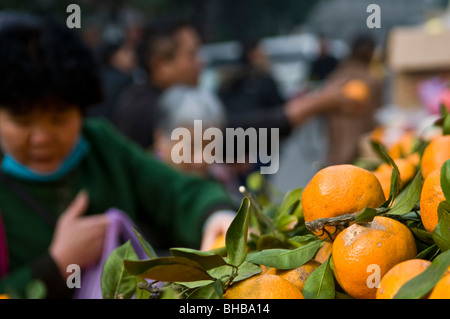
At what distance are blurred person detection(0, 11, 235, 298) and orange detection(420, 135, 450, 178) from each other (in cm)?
78

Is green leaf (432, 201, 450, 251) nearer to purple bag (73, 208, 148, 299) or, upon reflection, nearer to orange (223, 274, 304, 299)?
orange (223, 274, 304, 299)

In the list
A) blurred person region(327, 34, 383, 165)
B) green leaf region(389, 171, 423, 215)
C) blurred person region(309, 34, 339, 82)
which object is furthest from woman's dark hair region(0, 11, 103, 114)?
blurred person region(309, 34, 339, 82)

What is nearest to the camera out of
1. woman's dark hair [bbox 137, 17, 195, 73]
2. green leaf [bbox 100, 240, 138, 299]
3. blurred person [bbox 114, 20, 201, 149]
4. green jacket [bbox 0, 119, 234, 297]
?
green leaf [bbox 100, 240, 138, 299]

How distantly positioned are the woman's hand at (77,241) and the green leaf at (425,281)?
50.4 inches

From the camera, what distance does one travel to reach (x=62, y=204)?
181 cm

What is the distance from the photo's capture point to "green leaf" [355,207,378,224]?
1.94 ft

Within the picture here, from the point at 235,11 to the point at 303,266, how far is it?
45.9 ft

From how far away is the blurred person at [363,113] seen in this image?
5168 mm

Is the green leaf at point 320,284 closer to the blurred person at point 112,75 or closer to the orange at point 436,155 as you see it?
the orange at point 436,155

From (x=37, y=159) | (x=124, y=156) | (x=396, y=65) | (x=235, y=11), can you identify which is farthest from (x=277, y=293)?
(x=235, y=11)

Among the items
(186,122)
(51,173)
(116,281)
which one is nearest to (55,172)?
(51,173)

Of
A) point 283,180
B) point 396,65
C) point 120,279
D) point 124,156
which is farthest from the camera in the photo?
point 283,180

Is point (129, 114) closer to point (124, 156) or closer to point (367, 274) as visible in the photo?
point (124, 156)

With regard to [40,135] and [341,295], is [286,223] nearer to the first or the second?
[341,295]
